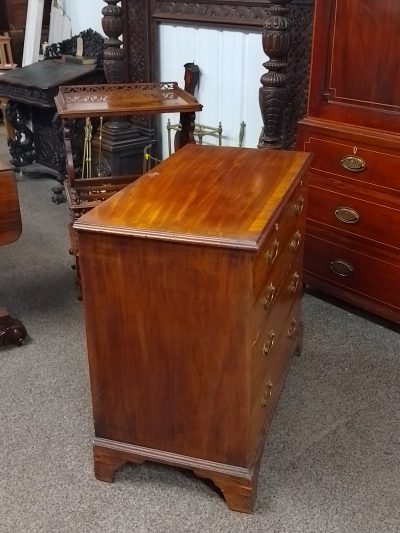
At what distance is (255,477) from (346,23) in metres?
1.58

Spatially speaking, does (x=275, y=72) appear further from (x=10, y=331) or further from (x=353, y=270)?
(x=10, y=331)

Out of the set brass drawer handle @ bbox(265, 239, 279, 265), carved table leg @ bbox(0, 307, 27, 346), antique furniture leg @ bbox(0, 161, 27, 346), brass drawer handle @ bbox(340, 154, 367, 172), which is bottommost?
carved table leg @ bbox(0, 307, 27, 346)

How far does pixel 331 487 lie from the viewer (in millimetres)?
1712

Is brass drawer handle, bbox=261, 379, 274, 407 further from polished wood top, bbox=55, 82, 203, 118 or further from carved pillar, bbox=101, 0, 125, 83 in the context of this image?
carved pillar, bbox=101, 0, 125, 83

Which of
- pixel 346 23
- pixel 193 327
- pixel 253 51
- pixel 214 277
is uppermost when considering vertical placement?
pixel 346 23

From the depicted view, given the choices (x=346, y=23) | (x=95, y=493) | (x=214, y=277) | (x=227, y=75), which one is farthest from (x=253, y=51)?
(x=95, y=493)

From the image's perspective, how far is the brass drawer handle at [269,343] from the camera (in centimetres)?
162

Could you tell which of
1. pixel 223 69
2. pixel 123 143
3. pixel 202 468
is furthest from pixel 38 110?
pixel 202 468

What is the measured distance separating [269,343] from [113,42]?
2.31 m

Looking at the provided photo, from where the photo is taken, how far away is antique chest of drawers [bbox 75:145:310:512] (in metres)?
1.40

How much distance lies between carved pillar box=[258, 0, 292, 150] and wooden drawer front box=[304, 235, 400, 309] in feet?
1.56

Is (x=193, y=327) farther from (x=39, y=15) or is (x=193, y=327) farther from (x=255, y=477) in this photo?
(x=39, y=15)

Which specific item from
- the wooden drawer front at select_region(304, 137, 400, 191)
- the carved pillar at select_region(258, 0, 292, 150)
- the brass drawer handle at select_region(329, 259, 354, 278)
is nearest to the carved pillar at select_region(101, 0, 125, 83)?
the carved pillar at select_region(258, 0, 292, 150)

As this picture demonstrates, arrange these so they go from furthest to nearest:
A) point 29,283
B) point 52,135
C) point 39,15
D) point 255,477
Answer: point 39,15, point 52,135, point 29,283, point 255,477
